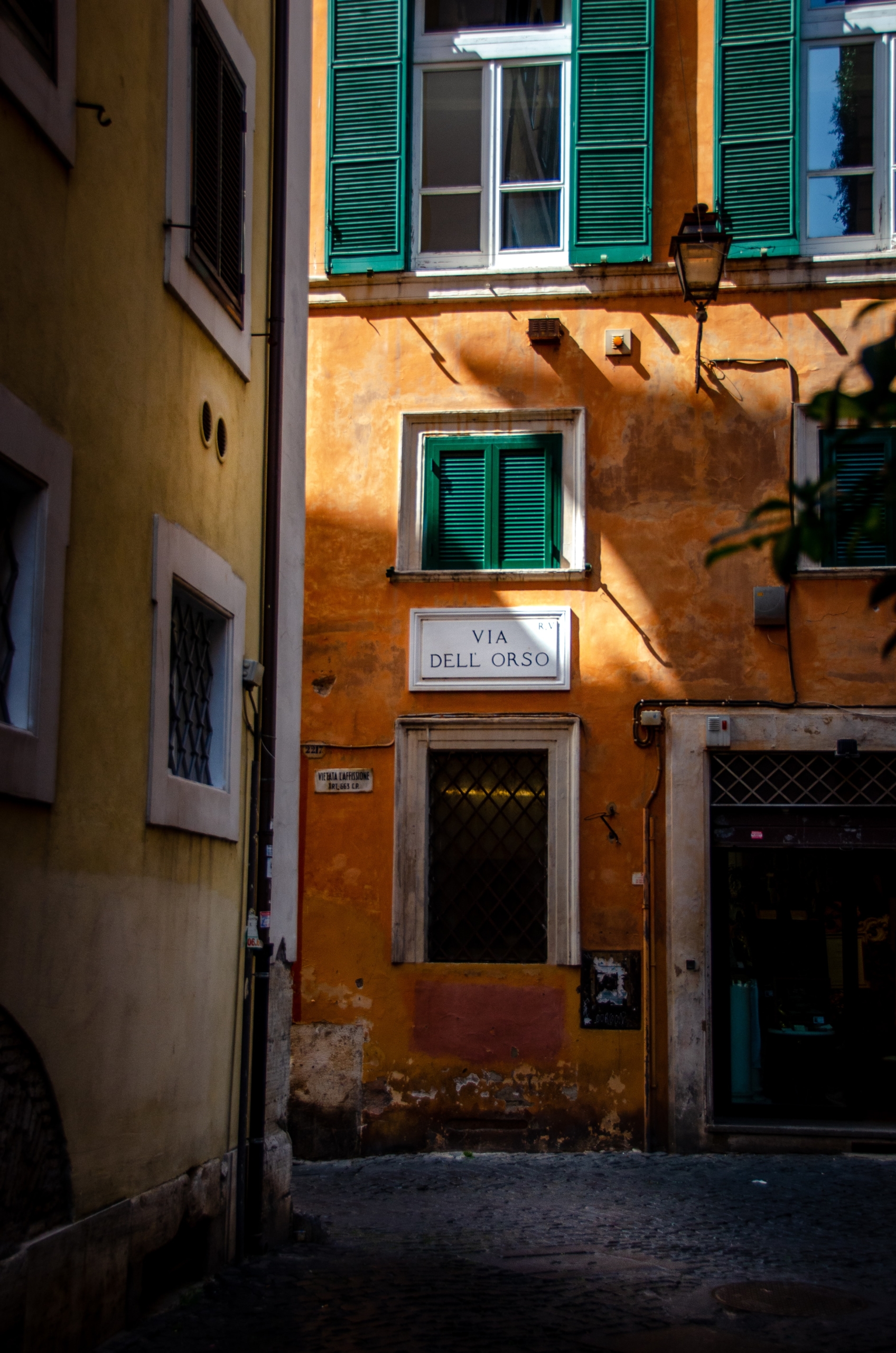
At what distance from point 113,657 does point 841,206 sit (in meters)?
8.25

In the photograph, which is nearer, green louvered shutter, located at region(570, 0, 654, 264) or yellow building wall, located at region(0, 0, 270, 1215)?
yellow building wall, located at region(0, 0, 270, 1215)

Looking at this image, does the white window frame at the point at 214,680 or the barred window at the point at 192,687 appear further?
the barred window at the point at 192,687

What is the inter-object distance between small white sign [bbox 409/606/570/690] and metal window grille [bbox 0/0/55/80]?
6806mm

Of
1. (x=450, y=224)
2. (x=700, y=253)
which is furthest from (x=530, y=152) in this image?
(x=700, y=253)

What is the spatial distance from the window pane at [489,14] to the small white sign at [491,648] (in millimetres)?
4870

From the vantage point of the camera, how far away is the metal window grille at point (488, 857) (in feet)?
37.5

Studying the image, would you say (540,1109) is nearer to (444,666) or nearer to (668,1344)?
(444,666)

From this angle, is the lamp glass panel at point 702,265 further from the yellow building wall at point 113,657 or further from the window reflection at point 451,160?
the yellow building wall at point 113,657

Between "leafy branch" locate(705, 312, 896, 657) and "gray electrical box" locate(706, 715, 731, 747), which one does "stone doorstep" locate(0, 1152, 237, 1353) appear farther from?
"gray electrical box" locate(706, 715, 731, 747)

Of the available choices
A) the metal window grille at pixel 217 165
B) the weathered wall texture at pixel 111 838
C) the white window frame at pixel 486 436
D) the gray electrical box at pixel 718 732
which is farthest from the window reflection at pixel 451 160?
the weathered wall texture at pixel 111 838

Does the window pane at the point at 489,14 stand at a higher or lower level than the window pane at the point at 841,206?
higher

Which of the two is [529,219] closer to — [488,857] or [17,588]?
[488,857]

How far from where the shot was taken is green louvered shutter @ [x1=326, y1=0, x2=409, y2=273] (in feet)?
39.7

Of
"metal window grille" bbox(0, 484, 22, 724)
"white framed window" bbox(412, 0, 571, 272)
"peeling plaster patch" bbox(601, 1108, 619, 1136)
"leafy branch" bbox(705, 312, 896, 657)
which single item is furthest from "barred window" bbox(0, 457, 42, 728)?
"white framed window" bbox(412, 0, 571, 272)
